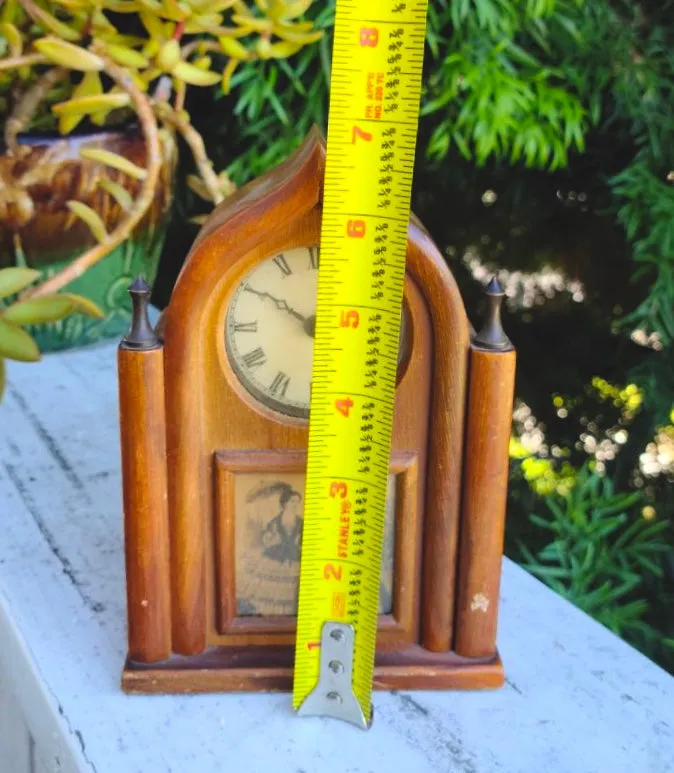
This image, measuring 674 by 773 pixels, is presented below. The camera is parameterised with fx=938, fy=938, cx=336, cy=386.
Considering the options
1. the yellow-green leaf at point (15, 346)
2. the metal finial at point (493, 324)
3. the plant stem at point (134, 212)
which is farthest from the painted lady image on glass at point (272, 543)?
the plant stem at point (134, 212)

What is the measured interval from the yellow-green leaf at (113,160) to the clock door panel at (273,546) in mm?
441

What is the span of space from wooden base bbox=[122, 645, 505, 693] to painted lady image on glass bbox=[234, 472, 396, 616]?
0.03 meters

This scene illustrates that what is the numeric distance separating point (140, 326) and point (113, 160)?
1.37 ft

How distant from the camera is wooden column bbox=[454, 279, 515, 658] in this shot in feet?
1.78

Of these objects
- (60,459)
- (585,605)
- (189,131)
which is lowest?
(585,605)

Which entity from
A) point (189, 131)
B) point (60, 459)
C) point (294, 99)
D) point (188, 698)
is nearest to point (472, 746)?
point (188, 698)

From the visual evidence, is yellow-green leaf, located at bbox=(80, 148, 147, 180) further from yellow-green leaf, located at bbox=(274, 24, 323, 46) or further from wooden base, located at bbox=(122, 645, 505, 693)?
wooden base, located at bbox=(122, 645, 505, 693)

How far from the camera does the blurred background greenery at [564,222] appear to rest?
3.18ft

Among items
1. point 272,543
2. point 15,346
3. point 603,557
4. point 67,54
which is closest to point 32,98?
point 67,54

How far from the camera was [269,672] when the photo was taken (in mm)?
589

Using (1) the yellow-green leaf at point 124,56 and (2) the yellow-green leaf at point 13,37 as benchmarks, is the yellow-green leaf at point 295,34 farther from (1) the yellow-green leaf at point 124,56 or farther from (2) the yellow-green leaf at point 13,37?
(2) the yellow-green leaf at point 13,37

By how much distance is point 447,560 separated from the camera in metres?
0.58

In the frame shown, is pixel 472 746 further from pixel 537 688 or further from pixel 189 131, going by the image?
pixel 189 131

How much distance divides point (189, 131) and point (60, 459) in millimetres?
364
